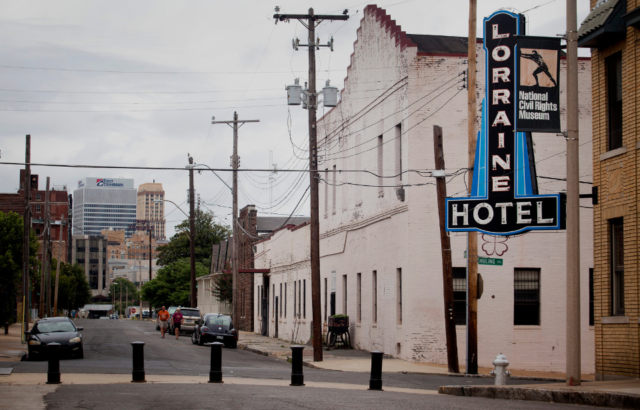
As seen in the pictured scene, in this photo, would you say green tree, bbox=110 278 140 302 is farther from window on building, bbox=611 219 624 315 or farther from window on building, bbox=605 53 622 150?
window on building, bbox=605 53 622 150

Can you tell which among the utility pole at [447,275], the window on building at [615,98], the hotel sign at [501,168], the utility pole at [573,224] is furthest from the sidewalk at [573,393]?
the hotel sign at [501,168]

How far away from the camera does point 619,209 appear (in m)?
15.5

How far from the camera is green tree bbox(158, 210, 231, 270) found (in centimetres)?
10575

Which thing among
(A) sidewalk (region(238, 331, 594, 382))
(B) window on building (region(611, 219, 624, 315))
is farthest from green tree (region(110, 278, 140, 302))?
(B) window on building (region(611, 219, 624, 315))

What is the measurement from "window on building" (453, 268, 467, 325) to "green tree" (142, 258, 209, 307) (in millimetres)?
65866

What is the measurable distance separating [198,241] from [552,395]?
9573cm

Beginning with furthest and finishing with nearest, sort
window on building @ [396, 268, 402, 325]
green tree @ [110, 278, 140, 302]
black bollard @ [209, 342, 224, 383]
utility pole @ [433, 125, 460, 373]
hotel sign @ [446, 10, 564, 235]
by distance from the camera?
1. green tree @ [110, 278, 140, 302]
2. window on building @ [396, 268, 402, 325]
3. utility pole @ [433, 125, 460, 373]
4. hotel sign @ [446, 10, 564, 235]
5. black bollard @ [209, 342, 224, 383]

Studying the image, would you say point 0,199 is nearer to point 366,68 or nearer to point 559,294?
point 366,68

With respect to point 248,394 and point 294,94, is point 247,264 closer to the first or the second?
point 294,94

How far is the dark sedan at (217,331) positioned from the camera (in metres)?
35.2

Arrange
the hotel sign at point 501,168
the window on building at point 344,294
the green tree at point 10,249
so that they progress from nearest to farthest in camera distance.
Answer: the hotel sign at point 501,168, the window on building at point 344,294, the green tree at point 10,249

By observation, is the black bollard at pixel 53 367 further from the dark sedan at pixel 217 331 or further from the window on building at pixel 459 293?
the dark sedan at pixel 217 331

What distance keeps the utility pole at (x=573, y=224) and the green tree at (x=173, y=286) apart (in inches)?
3014

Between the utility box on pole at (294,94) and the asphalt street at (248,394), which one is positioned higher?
the utility box on pole at (294,94)
